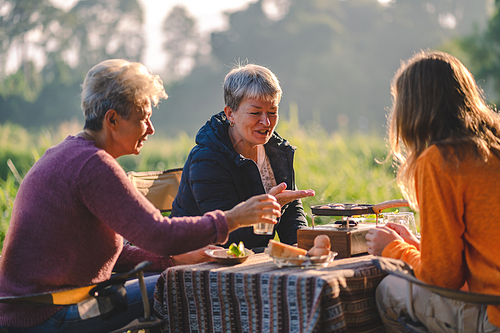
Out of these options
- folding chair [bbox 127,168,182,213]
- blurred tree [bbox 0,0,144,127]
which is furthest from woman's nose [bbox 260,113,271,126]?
blurred tree [bbox 0,0,144,127]

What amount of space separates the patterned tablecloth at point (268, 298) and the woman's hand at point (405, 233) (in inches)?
8.4

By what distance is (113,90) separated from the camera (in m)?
2.15

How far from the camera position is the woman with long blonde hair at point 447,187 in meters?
1.88

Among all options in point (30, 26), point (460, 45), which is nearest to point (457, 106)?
point (460, 45)

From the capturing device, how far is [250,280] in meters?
2.09

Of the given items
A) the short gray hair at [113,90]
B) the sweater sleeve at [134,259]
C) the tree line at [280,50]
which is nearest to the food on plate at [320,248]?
the sweater sleeve at [134,259]

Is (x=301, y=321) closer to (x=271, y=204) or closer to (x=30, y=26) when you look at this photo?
(x=271, y=204)

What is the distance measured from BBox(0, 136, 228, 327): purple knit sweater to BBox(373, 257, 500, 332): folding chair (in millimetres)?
680

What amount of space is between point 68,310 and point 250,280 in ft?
2.49

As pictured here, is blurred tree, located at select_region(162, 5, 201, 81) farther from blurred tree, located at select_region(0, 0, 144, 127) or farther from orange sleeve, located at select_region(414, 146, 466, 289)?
orange sleeve, located at select_region(414, 146, 466, 289)

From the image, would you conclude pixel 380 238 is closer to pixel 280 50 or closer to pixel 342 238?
pixel 342 238

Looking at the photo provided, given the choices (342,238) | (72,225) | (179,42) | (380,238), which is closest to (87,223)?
(72,225)

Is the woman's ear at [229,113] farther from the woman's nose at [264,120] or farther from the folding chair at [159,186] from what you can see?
the folding chair at [159,186]

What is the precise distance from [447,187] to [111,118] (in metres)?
1.44
